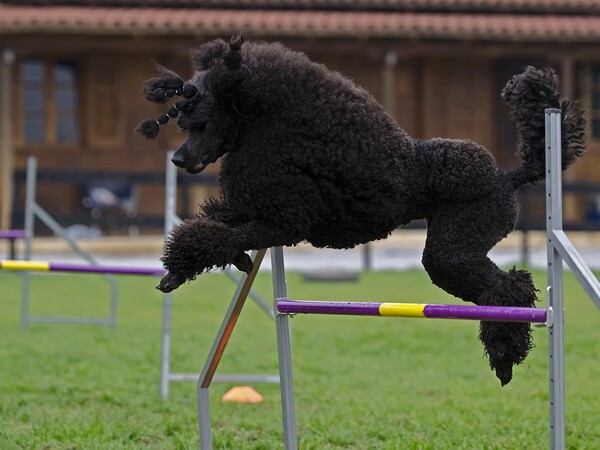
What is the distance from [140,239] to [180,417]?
11.7m

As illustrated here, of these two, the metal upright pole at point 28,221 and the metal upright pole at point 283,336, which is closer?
the metal upright pole at point 283,336

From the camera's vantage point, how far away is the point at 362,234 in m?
3.32

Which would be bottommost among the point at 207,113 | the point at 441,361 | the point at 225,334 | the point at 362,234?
the point at 441,361

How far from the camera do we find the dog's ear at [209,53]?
3238 millimetres

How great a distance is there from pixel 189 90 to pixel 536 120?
3.54 feet

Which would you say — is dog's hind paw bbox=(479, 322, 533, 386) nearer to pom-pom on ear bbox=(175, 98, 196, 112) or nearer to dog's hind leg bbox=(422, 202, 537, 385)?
dog's hind leg bbox=(422, 202, 537, 385)

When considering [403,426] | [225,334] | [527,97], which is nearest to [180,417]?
[403,426]

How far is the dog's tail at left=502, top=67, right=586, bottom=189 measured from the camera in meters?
3.23

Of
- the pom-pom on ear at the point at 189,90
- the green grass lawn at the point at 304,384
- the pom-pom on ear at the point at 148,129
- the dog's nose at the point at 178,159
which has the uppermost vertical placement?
the pom-pom on ear at the point at 189,90

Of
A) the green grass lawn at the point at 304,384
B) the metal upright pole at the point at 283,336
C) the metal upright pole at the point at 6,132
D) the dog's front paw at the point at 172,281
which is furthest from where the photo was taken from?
the metal upright pole at the point at 6,132

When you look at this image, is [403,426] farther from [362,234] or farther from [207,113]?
[207,113]

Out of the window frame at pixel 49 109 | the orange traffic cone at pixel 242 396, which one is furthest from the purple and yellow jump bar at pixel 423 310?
the window frame at pixel 49 109

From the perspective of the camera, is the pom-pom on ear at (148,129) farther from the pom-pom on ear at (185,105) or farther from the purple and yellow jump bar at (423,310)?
the purple and yellow jump bar at (423,310)

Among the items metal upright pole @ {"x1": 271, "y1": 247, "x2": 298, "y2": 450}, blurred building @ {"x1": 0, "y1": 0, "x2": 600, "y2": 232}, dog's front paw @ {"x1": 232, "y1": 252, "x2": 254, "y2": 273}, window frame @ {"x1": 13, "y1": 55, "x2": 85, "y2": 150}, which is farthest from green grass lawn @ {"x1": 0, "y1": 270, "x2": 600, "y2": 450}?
window frame @ {"x1": 13, "y1": 55, "x2": 85, "y2": 150}
